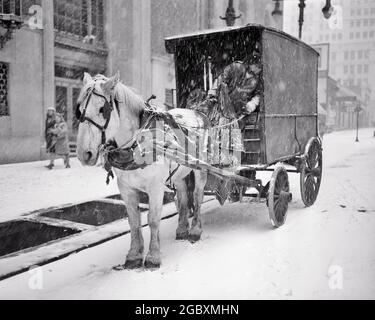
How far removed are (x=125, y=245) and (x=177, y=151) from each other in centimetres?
173

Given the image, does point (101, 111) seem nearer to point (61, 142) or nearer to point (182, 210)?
point (182, 210)

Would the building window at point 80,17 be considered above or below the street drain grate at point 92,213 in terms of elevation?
above

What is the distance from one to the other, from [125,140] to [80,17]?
A: 15.5m

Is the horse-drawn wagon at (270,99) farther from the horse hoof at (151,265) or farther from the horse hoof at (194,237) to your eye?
Result: the horse hoof at (151,265)

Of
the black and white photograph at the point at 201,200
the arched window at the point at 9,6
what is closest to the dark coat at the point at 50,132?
the black and white photograph at the point at 201,200

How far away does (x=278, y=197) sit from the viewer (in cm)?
619

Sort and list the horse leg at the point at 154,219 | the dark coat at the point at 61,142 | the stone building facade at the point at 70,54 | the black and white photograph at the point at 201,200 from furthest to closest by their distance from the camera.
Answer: the stone building facade at the point at 70,54
the dark coat at the point at 61,142
the horse leg at the point at 154,219
the black and white photograph at the point at 201,200

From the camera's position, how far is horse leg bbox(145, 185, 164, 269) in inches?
172

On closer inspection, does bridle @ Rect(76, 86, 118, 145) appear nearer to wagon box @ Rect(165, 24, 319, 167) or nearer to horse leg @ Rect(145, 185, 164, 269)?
horse leg @ Rect(145, 185, 164, 269)

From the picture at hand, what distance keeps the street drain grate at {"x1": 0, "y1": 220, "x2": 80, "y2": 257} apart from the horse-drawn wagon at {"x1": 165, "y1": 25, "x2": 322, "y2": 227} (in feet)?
8.57

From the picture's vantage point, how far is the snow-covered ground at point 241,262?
3.85 m

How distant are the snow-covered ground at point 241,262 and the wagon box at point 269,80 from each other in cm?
118
